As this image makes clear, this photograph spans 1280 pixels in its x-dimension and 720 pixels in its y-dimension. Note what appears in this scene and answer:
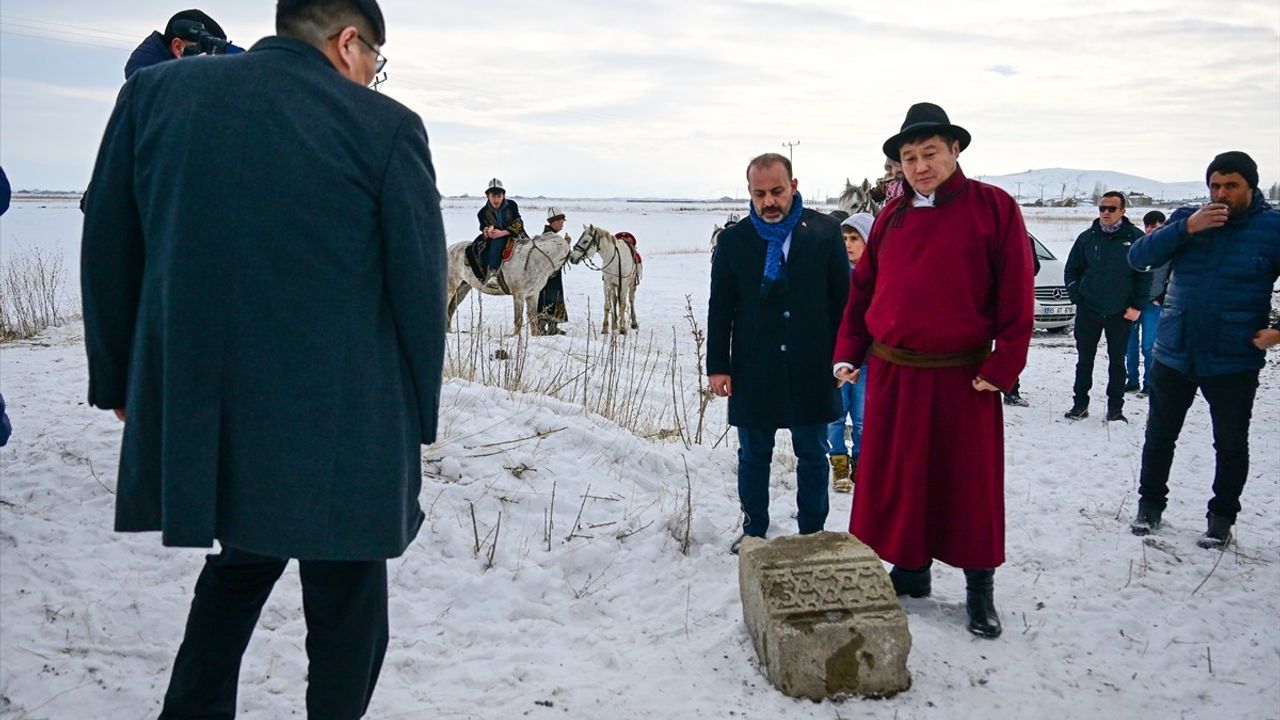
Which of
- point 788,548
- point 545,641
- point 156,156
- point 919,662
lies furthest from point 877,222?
point 156,156

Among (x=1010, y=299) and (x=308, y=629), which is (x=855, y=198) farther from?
(x=308, y=629)

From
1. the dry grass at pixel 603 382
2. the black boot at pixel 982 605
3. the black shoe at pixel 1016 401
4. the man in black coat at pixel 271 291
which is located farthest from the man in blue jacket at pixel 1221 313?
the man in black coat at pixel 271 291

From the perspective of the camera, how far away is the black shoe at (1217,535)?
4344 mm

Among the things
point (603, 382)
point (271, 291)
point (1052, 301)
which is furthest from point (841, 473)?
point (1052, 301)

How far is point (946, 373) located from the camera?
326 cm

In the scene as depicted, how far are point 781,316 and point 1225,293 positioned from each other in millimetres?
2391

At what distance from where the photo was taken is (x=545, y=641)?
3.29 meters

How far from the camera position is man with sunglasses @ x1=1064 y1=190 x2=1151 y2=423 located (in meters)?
7.40

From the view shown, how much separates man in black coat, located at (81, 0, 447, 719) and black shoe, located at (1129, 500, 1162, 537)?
14.1 feet

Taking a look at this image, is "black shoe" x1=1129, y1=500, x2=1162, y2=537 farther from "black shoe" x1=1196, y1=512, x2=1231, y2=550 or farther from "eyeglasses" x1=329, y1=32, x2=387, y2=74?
"eyeglasses" x1=329, y1=32, x2=387, y2=74

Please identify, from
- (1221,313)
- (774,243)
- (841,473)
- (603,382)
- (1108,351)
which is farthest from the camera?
(1108,351)

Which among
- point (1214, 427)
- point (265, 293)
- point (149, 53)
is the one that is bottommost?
point (1214, 427)

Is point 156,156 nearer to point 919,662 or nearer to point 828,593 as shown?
point 828,593

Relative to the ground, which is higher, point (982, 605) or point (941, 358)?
point (941, 358)
